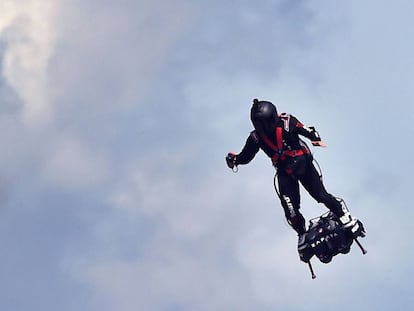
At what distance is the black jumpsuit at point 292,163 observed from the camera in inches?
1187

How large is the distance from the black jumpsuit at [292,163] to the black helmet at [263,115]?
1.24 feet

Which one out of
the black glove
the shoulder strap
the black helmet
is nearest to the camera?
the black helmet

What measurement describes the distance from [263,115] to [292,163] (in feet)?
7.76

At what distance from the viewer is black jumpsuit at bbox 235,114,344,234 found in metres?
30.1

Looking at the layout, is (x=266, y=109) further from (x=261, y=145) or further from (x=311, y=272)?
(x=311, y=272)

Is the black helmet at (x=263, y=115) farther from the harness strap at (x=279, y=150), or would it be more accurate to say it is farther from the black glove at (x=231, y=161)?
the black glove at (x=231, y=161)

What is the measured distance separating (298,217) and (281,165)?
2.13 meters

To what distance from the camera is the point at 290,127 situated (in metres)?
30.2

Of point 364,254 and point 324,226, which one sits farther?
point 324,226

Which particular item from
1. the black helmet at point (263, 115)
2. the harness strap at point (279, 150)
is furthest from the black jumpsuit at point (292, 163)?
the black helmet at point (263, 115)

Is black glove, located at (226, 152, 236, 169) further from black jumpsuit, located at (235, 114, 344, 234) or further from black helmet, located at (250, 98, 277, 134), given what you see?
black helmet, located at (250, 98, 277, 134)

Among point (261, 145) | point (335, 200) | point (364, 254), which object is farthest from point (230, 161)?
point (364, 254)

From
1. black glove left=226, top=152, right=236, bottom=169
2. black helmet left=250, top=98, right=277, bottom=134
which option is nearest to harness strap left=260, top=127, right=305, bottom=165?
black helmet left=250, top=98, right=277, bottom=134

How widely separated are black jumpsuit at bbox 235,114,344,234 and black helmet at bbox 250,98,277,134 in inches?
14.9
